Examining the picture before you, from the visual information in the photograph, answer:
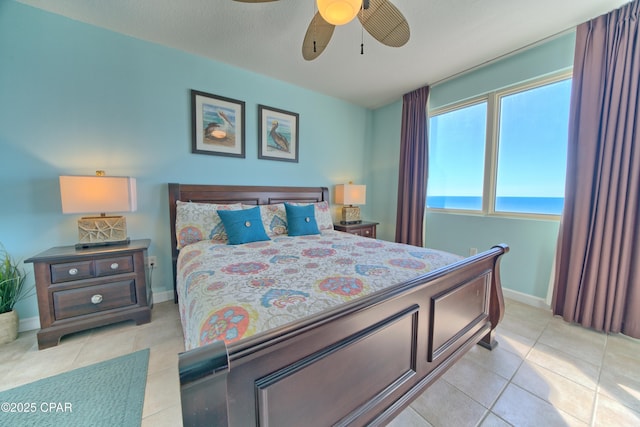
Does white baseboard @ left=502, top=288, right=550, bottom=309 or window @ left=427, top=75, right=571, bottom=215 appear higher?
window @ left=427, top=75, right=571, bottom=215

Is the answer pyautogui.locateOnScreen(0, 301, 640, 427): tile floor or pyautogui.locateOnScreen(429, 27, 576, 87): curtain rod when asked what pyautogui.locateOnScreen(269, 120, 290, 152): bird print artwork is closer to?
pyautogui.locateOnScreen(429, 27, 576, 87): curtain rod

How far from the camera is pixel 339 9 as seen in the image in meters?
1.26

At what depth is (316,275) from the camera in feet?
4.17

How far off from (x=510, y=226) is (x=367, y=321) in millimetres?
2517

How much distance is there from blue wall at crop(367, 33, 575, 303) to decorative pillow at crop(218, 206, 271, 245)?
7.98 feet

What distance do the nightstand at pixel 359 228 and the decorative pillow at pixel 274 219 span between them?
100 centimetres

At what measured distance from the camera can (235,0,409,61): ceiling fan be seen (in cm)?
127

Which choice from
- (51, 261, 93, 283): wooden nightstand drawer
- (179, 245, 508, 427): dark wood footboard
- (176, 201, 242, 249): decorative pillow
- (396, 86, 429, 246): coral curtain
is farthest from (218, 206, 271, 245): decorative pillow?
(396, 86, 429, 246): coral curtain

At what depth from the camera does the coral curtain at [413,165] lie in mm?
3211

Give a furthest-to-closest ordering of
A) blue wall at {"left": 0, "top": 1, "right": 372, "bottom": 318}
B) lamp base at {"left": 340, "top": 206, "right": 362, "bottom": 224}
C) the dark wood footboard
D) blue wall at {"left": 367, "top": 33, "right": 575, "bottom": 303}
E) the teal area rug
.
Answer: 1. lamp base at {"left": 340, "top": 206, "right": 362, "bottom": 224}
2. blue wall at {"left": 367, "top": 33, "right": 575, "bottom": 303}
3. blue wall at {"left": 0, "top": 1, "right": 372, "bottom": 318}
4. the teal area rug
5. the dark wood footboard

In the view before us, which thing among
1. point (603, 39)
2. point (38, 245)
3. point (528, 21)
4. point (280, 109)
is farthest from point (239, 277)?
point (603, 39)

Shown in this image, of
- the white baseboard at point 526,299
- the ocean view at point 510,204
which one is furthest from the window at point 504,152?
the white baseboard at point 526,299

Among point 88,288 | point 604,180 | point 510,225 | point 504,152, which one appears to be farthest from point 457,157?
point 88,288

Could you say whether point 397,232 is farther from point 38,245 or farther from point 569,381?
point 38,245
